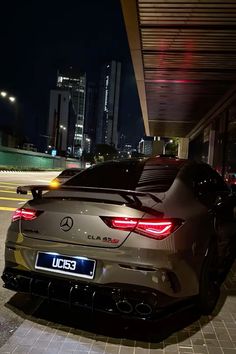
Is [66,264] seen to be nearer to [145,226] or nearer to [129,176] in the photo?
[145,226]

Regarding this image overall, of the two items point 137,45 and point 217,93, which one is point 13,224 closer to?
point 137,45

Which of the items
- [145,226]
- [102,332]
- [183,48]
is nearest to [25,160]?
[183,48]

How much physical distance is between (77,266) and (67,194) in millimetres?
742

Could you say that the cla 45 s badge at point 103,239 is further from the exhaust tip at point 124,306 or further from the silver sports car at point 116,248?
the exhaust tip at point 124,306

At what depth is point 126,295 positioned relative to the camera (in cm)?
342

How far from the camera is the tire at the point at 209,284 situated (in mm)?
4090

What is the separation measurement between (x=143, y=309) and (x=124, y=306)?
160 mm

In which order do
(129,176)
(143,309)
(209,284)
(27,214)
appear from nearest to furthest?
1. (143,309)
2. (27,214)
3. (209,284)
4. (129,176)

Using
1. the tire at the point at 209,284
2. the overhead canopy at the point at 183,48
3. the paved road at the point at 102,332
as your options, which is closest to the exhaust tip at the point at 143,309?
Answer: the paved road at the point at 102,332

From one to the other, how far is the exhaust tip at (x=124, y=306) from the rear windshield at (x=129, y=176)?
46.7 inches

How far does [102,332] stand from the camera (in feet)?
12.6

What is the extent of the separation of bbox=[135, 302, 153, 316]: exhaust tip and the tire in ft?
2.64

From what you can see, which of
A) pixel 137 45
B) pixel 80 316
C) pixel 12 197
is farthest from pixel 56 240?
pixel 12 197

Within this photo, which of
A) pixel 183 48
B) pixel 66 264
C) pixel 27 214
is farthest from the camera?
pixel 183 48
